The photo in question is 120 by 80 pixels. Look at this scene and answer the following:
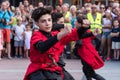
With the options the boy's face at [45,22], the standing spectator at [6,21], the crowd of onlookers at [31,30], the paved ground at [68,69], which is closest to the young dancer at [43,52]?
the boy's face at [45,22]

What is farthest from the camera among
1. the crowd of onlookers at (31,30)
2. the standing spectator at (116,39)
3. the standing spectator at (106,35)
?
the standing spectator at (106,35)

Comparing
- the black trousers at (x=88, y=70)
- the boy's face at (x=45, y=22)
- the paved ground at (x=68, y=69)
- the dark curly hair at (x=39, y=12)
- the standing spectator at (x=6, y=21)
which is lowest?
the paved ground at (x=68, y=69)

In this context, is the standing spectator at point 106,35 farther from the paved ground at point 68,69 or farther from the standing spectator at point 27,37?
the standing spectator at point 27,37

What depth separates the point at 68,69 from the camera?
37.5 feet

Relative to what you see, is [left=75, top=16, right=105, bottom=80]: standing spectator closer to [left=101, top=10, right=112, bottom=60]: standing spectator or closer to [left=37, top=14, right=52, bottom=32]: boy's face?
[left=37, top=14, right=52, bottom=32]: boy's face

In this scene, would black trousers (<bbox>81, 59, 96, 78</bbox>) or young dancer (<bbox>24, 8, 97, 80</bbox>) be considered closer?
young dancer (<bbox>24, 8, 97, 80</bbox>)

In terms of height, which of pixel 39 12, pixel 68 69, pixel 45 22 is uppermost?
pixel 39 12

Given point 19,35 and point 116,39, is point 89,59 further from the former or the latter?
point 19,35

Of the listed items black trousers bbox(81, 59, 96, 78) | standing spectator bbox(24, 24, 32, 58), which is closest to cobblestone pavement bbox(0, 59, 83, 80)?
standing spectator bbox(24, 24, 32, 58)

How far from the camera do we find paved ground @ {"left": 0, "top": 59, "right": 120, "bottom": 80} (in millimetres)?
10092

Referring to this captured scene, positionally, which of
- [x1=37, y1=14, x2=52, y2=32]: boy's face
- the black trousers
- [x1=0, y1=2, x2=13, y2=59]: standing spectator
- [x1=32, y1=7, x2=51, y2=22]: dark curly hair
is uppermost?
[x1=32, y1=7, x2=51, y2=22]: dark curly hair

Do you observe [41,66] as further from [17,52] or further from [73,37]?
[17,52]

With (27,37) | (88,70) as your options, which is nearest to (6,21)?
(27,37)

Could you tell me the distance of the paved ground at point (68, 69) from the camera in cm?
1009
